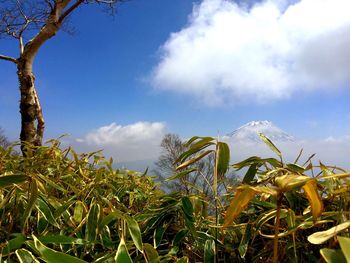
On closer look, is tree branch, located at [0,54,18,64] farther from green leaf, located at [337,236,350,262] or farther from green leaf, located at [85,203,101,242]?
green leaf, located at [337,236,350,262]

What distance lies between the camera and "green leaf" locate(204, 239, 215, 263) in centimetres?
32

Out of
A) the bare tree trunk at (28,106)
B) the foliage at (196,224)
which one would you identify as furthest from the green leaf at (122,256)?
the bare tree trunk at (28,106)

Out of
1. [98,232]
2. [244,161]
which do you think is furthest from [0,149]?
[244,161]

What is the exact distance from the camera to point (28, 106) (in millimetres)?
3311

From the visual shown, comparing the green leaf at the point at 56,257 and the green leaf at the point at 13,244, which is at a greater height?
the green leaf at the point at 13,244

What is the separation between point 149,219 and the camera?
1.25 ft

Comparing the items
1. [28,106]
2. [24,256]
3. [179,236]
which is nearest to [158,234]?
[179,236]

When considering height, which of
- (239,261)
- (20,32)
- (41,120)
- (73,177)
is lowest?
(239,261)

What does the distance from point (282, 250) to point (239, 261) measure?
42 mm

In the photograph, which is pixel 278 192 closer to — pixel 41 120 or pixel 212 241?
pixel 212 241

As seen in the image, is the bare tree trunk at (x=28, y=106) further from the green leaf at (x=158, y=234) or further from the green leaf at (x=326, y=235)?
the green leaf at (x=326, y=235)

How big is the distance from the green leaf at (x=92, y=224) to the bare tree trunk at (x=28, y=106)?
112 inches

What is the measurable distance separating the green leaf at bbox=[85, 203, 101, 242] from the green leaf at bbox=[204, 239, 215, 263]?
102 millimetres

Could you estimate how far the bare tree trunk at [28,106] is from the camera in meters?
3.15
